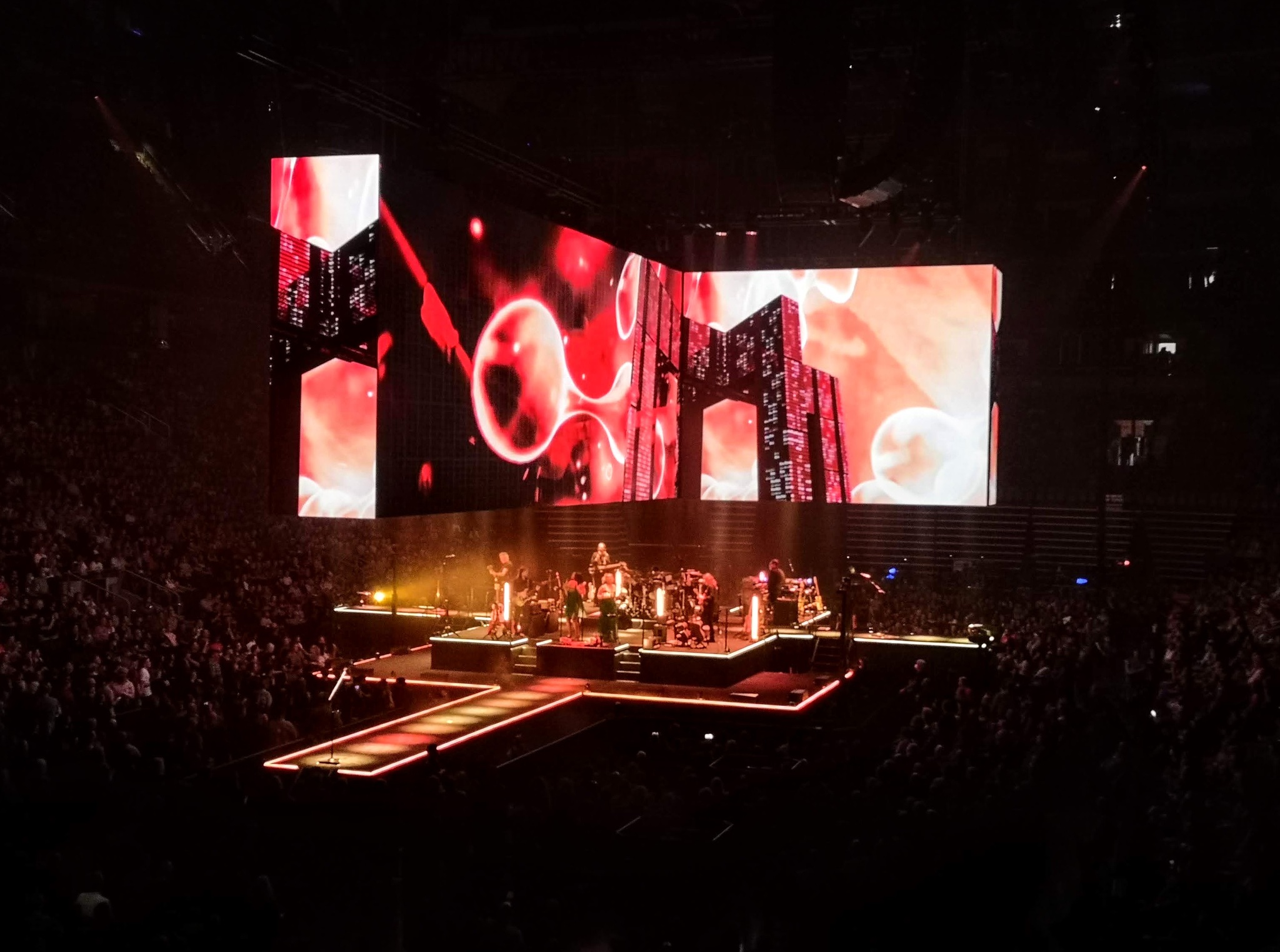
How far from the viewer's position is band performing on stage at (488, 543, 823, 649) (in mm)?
18281

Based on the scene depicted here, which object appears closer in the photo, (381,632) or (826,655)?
(826,655)

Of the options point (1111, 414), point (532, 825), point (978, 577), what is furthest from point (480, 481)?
point (1111, 414)

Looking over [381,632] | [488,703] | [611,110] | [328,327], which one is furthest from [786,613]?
[328,327]

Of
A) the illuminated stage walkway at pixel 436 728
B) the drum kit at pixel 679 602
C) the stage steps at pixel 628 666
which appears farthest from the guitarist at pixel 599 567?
→ the illuminated stage walkway at pixel 436 728

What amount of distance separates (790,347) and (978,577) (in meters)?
6.54

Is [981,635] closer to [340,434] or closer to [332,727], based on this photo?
[332,727]

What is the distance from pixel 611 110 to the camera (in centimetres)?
1777

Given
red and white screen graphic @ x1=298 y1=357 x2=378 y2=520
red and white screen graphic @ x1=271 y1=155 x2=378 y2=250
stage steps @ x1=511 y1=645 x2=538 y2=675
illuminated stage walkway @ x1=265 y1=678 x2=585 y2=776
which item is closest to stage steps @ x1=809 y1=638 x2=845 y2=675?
illuminated stage walkway @ x1=265 y1=678 x2=585 y2=776

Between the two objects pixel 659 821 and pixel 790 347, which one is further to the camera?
pixel 790 347

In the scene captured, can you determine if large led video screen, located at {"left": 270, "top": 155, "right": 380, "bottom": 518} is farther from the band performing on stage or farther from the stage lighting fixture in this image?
the stage lighting fixture

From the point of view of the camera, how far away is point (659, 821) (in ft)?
29.5

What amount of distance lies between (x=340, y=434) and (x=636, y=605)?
25.1 feet

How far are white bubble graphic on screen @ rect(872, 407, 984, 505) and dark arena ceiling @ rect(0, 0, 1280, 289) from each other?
3.47 meters

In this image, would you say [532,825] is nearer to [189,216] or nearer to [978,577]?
[189,216]
